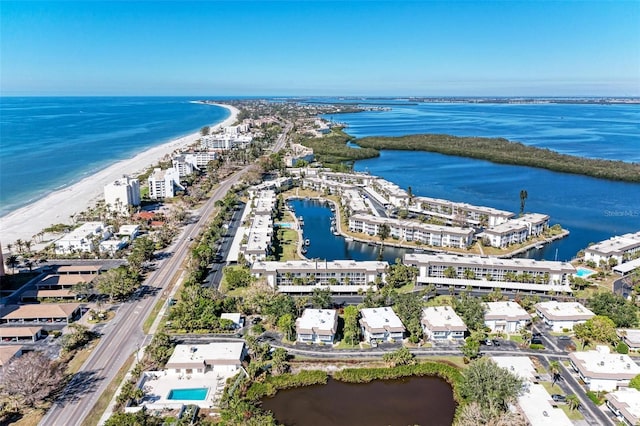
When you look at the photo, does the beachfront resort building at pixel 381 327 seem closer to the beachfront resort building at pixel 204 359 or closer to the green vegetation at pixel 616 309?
the beachfront resort building at pixel 204 359

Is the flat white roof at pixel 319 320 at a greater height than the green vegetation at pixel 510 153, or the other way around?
the green vegetation at pixel 510 153

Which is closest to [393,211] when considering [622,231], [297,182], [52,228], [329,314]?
[297,182]

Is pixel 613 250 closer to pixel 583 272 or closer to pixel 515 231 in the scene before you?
pixel 583 272

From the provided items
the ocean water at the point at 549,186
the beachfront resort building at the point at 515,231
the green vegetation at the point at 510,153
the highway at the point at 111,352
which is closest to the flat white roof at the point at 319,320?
the highway at the point at 111,352

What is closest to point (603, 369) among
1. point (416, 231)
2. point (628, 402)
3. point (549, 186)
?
point (628, 402)

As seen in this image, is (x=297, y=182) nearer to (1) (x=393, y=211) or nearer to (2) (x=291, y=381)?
(1) (x=393, y=211)

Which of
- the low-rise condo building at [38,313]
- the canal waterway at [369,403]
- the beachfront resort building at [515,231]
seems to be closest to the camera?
the canal waterway at [369,403]
